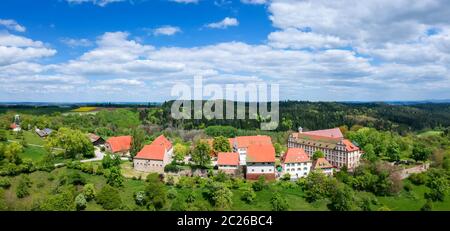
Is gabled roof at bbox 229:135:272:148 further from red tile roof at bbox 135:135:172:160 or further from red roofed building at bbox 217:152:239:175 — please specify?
red tile roof at bbox 135:135:172:160

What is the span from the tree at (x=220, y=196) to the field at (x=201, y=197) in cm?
61

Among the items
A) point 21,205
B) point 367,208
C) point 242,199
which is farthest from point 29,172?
point 367,208

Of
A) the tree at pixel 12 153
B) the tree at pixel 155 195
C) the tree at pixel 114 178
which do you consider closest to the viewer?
the tree at pixel 155 195

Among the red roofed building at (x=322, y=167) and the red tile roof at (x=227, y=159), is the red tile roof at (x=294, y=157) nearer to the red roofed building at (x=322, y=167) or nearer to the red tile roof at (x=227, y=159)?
the red roofed building at (x=322, y=167)

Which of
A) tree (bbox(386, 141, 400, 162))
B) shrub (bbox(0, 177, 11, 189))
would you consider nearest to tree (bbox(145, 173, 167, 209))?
shrub (bbox(0, 177, 11, 189))

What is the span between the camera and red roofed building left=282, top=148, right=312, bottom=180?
44.1 metres

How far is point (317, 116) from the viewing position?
115250 millimetres

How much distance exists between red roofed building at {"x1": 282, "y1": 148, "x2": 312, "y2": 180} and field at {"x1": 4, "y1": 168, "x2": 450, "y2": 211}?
424 centimetres

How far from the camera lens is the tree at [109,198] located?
3344cm

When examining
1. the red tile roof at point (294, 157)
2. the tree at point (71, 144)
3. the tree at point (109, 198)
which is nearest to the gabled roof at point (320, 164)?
the red tile roof at point (294, 157)

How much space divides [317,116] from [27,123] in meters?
80.6
